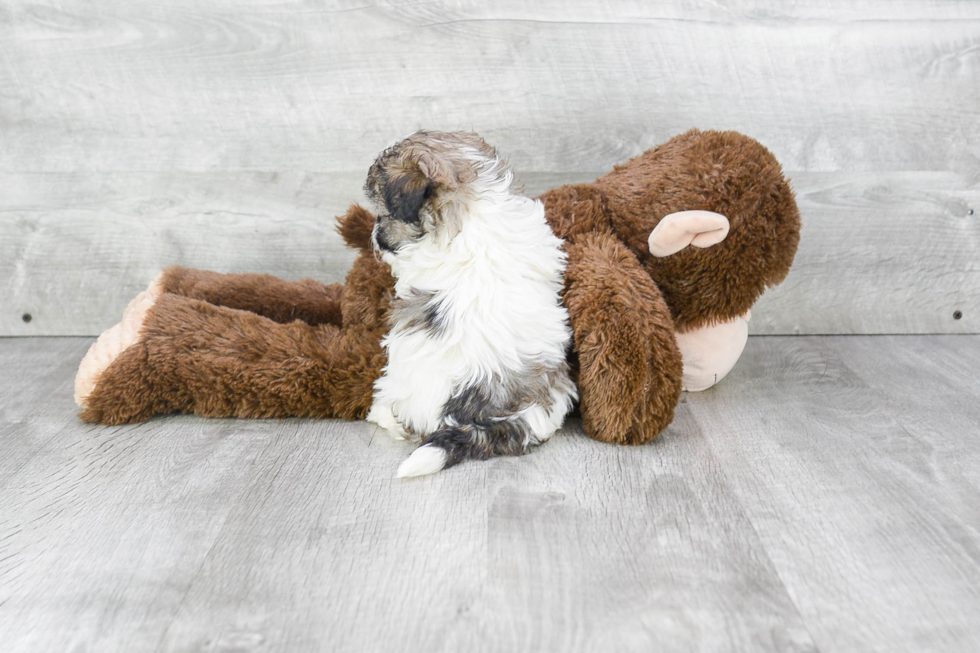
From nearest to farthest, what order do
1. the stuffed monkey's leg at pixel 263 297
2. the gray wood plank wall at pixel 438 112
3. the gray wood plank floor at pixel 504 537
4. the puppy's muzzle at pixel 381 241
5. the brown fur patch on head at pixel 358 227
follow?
1. the gray wood plank floor at pixel 504 537
2. the puppy's muzzle at pixel 381 241
3. the brown fur patch on head at pixel 358 227
4. the stuffed monkey's leg at pixel 263 297
5. the gray wood plank wall at pixel 438 112

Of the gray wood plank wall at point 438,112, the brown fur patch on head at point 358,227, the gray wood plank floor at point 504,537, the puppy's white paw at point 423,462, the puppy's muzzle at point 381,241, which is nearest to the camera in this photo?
the gray wood plank floor at point 504,537

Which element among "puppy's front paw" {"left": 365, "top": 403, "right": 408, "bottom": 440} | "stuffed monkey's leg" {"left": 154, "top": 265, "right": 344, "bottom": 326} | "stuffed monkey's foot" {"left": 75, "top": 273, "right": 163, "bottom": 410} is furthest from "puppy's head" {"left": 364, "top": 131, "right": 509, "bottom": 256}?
"stuffed monkey's foot" {"left": 75, "top": 273, "right": 163, "bottom": 410}

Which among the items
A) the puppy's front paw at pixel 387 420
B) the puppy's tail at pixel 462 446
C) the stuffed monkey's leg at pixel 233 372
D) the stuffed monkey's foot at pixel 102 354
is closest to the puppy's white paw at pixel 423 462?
the puppy's tail at pixel 462 446

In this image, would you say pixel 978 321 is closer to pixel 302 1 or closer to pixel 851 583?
pixel 851 583

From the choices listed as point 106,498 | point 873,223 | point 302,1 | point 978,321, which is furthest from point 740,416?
point 302,1

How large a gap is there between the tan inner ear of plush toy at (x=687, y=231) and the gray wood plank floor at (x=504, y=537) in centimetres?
32

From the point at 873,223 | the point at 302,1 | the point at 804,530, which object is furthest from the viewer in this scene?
the point at 873,223

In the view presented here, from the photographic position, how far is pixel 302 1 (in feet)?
5.76

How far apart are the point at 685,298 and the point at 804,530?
1.62 ft

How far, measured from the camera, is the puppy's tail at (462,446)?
4.04 ft

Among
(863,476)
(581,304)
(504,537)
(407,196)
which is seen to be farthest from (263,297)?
(863,476)

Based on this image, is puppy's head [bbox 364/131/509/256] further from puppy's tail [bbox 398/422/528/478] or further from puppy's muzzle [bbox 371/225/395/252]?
puppy's tail [bbox 398/422/528/478]

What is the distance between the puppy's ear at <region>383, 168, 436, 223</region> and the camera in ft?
4.14

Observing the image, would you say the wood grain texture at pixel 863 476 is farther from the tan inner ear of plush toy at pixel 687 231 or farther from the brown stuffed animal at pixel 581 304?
the tan inner ear of plush toy at pixel 687 231
